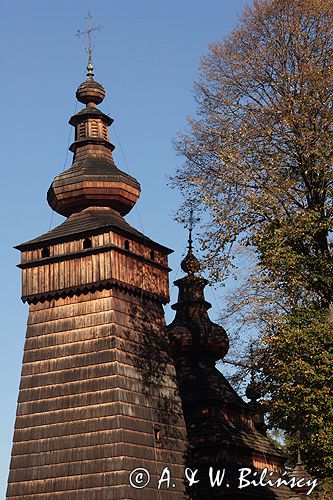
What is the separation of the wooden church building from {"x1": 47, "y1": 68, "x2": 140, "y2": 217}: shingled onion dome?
0.04m

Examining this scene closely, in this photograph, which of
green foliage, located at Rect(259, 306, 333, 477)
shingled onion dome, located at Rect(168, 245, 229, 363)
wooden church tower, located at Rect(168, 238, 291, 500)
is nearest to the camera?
green foliage, located at Rect(259, 306, 333, 477)

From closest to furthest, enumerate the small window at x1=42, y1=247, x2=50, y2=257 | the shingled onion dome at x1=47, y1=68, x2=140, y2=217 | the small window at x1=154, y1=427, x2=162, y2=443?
the small window at x1=154, y1=427, x2=162, y2=443 → the small window at x1=42, y1=247, x2=50, y2=257 → the shingled onion dome at x1=47, y1=68, x2=140, y2=217

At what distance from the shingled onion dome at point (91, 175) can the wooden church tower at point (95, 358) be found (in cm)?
4

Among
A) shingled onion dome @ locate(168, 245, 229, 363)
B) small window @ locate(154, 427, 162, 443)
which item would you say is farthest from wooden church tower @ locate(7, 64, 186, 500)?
shingled onion dome @ locate(168, 245, 229, 363)

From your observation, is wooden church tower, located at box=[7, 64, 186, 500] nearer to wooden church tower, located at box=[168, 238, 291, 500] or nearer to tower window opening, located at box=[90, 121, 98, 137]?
tower window opening, located at box=[90, 121, 98, 137]

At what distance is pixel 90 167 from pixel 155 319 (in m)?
5.10

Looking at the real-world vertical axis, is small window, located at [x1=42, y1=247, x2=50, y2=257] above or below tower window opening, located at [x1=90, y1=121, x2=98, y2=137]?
below

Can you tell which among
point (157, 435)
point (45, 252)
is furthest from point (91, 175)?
point (157, 435)

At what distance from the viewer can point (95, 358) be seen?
2395 cm

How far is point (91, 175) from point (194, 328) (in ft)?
26.2

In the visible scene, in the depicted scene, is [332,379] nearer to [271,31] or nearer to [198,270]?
[198,270]

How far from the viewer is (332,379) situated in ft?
65.4

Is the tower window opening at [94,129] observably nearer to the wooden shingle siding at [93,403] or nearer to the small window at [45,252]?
the small window at [45,252]

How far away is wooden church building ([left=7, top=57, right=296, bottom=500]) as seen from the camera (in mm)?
23031
